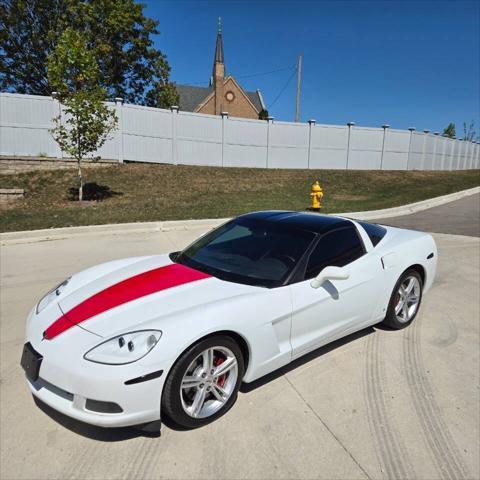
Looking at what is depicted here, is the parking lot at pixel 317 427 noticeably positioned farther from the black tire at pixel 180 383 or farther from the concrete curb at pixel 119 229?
the concrete curb at pixel 119 229

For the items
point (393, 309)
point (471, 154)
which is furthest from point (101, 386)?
point (471, 154)

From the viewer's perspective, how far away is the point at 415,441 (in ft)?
8.00

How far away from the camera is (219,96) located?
5469 cm

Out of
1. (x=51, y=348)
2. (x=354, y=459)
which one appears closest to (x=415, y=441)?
(x=354, y=459)

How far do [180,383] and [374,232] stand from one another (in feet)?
8.87

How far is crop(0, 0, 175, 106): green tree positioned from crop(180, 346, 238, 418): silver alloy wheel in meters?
27.4

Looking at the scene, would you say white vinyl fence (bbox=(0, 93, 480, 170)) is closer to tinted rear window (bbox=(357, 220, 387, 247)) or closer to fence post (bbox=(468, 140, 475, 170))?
fence post (bbox=(468, 140, 475, 170))

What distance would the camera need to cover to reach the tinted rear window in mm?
3910

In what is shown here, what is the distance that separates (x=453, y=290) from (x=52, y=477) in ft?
17.0

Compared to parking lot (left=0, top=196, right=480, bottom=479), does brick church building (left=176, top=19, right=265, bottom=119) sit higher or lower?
higher

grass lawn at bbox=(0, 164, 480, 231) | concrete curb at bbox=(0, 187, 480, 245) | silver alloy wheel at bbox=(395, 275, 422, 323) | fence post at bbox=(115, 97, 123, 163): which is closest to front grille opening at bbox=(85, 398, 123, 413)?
silver alloy wheel at bbox=(395, 275, 422, 323)

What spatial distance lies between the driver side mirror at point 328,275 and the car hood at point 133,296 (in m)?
0.56

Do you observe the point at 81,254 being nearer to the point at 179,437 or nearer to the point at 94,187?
the point at 179,437

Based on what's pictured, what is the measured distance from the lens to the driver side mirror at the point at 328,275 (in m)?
2.96
